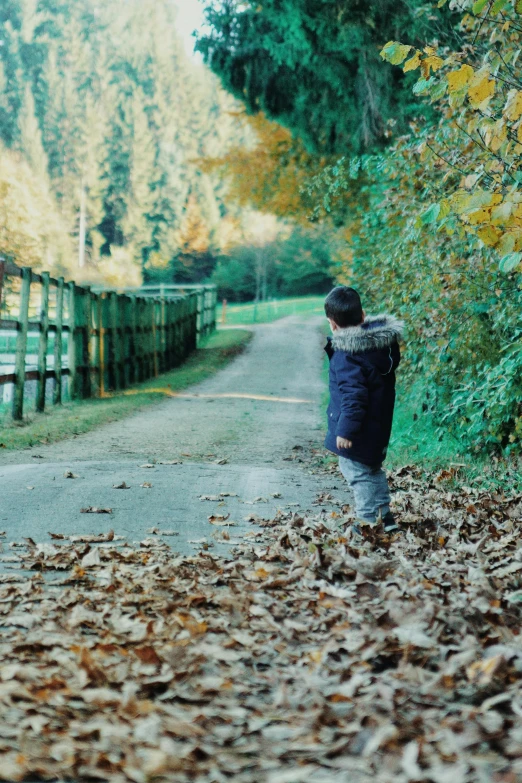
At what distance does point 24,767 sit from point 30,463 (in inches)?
214

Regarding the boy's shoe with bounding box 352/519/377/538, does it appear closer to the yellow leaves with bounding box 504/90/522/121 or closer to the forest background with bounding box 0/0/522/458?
the forest background with bounding box 0/0/522/458

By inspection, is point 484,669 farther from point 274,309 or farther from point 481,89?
point 274,309

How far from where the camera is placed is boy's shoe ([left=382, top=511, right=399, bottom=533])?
5.19 metres

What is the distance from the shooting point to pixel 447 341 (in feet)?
26.4

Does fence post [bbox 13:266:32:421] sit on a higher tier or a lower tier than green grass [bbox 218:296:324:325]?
lower

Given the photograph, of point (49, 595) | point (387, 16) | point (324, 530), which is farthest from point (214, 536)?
point (387, 16)

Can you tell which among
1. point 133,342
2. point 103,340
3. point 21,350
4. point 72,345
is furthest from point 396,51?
point 133,342

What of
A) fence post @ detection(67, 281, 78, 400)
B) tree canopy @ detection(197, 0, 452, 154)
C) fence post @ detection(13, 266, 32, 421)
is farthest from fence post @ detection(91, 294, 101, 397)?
tree canopy @ detection(197, 0, 452, 154)

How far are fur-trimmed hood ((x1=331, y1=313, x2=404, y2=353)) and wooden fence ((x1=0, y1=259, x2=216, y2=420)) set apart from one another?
569 cm

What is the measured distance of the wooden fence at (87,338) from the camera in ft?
34.1

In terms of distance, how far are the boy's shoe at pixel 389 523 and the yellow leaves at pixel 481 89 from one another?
2.39m

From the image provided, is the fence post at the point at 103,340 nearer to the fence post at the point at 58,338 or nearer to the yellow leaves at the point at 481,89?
the fence post at the point at 58,338

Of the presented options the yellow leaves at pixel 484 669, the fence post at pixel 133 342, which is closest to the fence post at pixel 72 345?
the fence post at pixel 133 342

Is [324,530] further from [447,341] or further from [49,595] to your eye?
[447,341]
